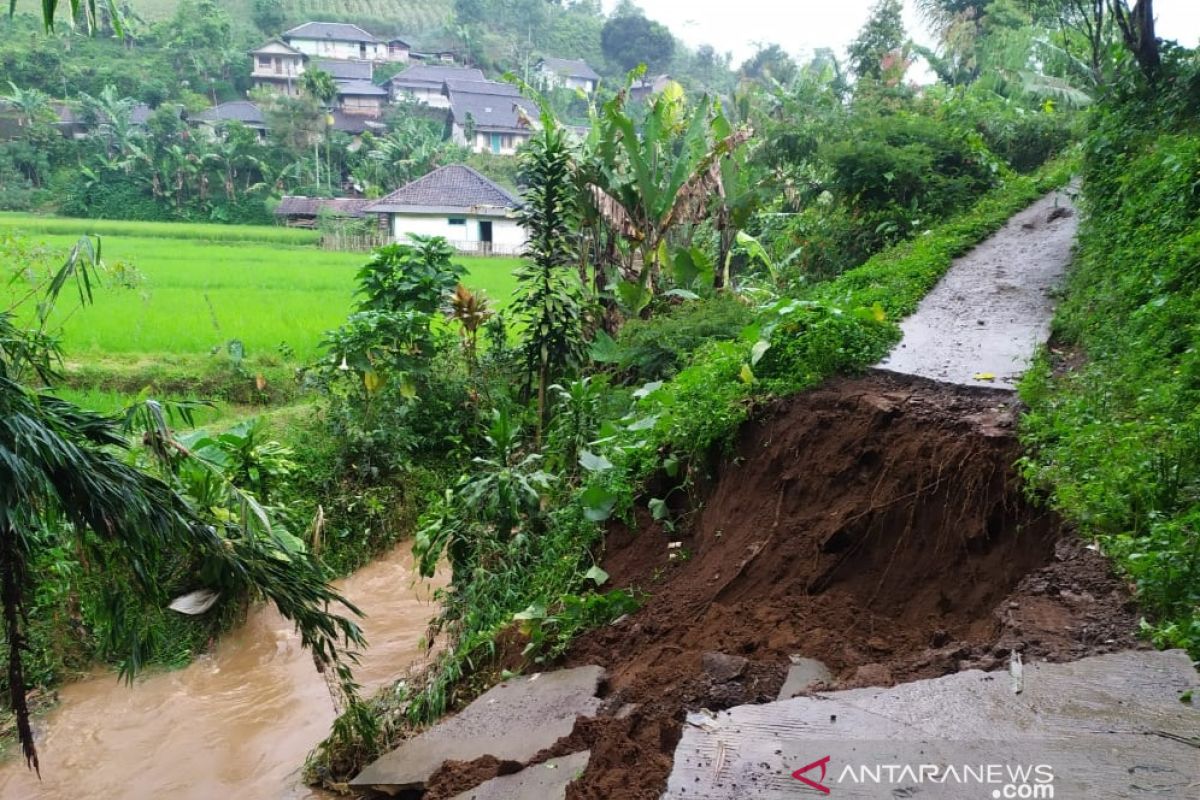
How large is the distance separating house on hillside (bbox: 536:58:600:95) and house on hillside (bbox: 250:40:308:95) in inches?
418

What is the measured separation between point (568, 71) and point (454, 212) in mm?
20579

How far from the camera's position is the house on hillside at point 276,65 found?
34.7 metres

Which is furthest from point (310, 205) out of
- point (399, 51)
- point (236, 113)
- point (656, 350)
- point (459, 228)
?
point (399, 51)

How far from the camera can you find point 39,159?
23703 mm

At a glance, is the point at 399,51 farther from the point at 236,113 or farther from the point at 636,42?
the point at 236,113

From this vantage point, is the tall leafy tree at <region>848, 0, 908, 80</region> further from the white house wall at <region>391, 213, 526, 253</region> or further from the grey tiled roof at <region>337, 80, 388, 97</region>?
the grey tiled roof at <region>337, 80, 388, 97</region>

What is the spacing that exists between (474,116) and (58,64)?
47.7ft

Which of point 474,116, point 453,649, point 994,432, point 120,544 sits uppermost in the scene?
point 474,116

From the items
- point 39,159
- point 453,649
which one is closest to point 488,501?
point 453,649

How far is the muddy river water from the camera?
14.3 ft

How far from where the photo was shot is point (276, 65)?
3556 centimetres

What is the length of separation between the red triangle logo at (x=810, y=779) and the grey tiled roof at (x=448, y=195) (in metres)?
20.7

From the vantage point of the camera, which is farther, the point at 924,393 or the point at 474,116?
the point at 474,116

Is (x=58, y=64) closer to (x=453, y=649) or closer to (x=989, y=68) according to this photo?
(x=989, y=68)
